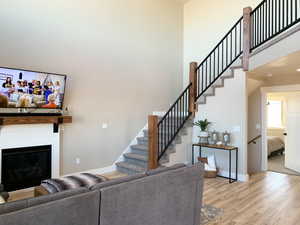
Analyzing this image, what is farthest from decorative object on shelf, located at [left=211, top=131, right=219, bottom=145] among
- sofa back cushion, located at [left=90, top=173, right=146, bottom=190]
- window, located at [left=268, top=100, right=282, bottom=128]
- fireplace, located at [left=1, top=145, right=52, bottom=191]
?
window, located at [left=268, top=100, right=282, bottom=128]

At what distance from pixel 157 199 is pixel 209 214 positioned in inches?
57.5

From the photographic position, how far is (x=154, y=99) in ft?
20.8

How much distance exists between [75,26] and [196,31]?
12.8 ft

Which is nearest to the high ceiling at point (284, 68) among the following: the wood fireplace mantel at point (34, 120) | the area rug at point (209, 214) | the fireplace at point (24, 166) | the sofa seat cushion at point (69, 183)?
the area rug at point (209, 214)

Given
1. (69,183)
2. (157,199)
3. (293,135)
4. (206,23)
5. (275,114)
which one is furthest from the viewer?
(275,114)

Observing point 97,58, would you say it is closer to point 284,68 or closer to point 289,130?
point 284,68

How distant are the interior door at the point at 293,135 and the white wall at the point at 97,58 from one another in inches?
130

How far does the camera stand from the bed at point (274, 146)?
708cm

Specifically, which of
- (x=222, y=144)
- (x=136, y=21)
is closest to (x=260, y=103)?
(x=222, y=144)

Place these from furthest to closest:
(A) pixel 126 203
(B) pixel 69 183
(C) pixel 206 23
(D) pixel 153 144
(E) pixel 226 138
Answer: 1. (C) pixel 206 23
2. (E) pixel 226 138
3. (D) pixel 153 144
4. (B) pixel 69 183
5. (A) pixel 126 203

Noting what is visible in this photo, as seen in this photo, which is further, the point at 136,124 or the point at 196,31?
the point at 196,31

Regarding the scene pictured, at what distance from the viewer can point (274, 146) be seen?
23.8 ft

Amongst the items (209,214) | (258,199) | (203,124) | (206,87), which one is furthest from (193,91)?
(209,214)

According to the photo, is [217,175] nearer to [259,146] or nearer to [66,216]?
[259,146]
